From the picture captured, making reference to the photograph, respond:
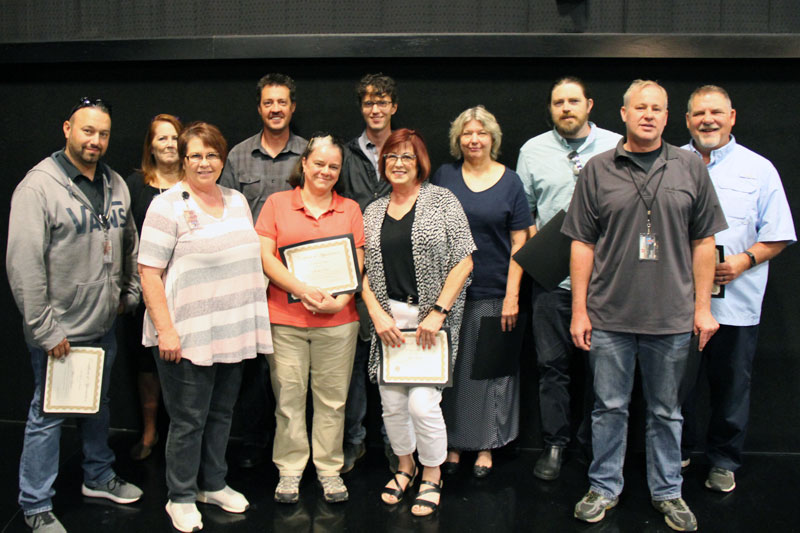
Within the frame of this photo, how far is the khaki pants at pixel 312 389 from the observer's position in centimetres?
290

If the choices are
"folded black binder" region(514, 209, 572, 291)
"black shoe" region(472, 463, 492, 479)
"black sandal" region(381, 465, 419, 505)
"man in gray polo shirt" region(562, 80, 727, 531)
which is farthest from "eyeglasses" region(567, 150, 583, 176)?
"black sandal" region(381, 465, 419, 505)

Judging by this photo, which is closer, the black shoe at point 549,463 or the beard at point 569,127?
the beard at point 569,127

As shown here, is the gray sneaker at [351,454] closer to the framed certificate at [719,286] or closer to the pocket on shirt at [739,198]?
the framed certificate at [719,286]

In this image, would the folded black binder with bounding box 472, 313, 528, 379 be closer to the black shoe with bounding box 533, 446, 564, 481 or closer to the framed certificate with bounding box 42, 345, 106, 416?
the black shoe with bounding box 533, 446, 564, 481

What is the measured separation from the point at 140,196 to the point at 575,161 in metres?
2.02

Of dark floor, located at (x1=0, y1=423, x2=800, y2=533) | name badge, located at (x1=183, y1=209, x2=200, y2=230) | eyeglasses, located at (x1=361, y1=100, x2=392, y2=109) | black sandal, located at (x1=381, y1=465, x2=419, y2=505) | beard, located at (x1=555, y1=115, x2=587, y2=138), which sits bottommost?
dark floor, located at (x1=0, y1=423, x2=800, y2=533)

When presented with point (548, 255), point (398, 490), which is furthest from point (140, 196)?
point (548, 255)

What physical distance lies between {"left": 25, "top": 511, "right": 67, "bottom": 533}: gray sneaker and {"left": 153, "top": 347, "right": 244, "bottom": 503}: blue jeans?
429 millimetres

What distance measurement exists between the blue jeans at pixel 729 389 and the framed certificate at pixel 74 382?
2.60m

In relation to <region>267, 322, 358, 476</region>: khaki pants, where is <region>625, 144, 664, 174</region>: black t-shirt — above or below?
above

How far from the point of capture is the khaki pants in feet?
9.52

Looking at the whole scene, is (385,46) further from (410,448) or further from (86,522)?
(86,522)

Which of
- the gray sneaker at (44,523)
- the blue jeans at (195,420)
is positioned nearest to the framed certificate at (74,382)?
the blue jeans at (195,420)

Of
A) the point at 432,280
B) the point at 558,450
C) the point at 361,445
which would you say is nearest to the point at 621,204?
the point at 432,280
